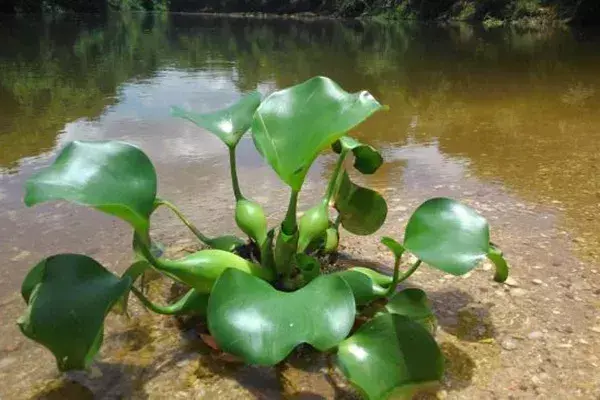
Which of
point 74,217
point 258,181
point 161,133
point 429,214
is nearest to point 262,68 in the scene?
point 161,133

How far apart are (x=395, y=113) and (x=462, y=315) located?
256cm

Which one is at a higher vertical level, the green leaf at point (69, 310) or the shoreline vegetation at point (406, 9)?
the green leaf at point (69, 310)

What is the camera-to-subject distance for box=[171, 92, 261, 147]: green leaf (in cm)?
142

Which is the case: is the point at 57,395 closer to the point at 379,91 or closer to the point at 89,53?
the point at 379,91

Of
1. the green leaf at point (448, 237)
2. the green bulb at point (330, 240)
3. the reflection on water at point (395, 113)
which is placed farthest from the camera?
the reflection on water at point (395, 113)

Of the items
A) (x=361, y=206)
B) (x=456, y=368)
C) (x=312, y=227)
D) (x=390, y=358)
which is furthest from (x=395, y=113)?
(x=390, y=358)

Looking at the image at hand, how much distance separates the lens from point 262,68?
662 cm

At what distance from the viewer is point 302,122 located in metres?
1.17

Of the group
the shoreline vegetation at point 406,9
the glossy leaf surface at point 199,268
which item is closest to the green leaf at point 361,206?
the glossy leaf surface at point 199,268

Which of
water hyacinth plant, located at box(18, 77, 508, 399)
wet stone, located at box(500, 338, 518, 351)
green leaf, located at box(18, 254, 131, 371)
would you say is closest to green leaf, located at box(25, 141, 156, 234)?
water hyacinth plant, located at box(18, 77, 508, 399)

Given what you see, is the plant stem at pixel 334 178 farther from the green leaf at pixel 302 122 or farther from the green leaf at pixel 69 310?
the green leaf at pixel 69 310

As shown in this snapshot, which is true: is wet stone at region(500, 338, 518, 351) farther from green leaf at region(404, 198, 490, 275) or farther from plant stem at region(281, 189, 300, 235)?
plant stem at region(281, 189, 300, 235)

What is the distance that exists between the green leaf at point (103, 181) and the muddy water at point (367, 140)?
1.09 feet

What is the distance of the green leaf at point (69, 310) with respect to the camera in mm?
939
